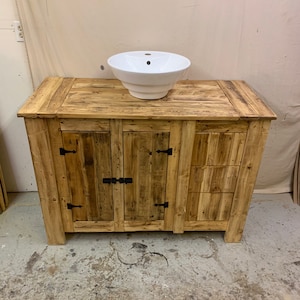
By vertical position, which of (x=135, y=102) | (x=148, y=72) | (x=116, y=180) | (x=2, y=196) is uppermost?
(x=148, y=72)

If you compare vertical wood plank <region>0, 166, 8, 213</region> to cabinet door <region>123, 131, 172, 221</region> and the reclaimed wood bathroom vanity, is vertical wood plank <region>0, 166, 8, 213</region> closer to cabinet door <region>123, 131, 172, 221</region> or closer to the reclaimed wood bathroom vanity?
the reclaimed wood bathroom vanity

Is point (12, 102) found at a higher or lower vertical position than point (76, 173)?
higher

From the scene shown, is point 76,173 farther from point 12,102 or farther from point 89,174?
point 12,102

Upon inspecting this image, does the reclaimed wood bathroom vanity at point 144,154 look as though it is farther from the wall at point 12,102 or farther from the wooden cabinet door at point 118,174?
the wall at point 12,102

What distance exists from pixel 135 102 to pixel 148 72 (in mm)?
154

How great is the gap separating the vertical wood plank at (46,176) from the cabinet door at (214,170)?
70 cm

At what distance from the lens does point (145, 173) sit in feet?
4.98

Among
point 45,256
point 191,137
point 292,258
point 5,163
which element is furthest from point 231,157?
point 5,163

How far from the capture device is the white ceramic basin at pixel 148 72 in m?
1.33

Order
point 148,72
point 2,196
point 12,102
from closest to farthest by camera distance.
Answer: point 148,72, point 12,102, point 2,196

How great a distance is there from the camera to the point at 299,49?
5.55 feet

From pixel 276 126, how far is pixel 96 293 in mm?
1447

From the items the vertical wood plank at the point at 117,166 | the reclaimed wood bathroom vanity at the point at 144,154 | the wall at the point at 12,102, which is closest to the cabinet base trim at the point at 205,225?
the reclaimed wood bathroom vanity at the point at 144,154

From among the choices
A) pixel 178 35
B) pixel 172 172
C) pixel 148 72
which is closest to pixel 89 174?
pixel 172 172
